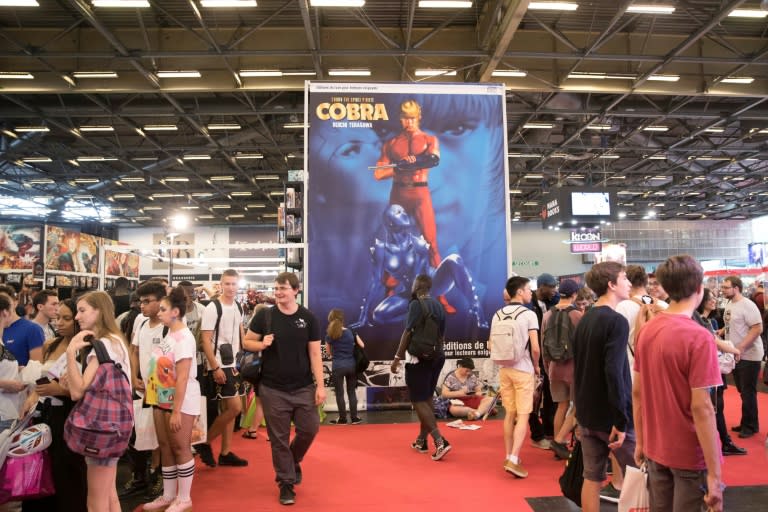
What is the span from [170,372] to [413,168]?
16.5 ft

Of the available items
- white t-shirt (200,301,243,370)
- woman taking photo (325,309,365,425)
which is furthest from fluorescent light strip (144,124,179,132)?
white t-shirt (200,301,243,370)

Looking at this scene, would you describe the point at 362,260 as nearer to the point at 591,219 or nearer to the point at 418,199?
the point at 418,199

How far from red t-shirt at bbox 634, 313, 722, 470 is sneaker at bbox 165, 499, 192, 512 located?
9.76ft

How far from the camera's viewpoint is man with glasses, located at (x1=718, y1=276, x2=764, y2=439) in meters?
5.93

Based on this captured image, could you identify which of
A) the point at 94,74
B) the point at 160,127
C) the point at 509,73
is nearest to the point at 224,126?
the point at 160,127

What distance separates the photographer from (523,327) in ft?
16.0

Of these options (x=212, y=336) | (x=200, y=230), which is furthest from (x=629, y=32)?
(x=200, y=230)

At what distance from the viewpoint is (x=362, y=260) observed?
310 inches

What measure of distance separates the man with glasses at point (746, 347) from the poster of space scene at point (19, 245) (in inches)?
648

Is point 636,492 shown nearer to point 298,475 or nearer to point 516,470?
point 516,470

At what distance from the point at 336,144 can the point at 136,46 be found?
20.3 ft

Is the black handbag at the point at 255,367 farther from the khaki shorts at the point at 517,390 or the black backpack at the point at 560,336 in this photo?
the black backpack at the point at 560,336

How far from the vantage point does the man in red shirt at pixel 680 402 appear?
82.6 inches

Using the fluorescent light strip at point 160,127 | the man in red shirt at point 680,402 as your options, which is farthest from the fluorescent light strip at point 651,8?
the fluorescent light strip at point 160,127
